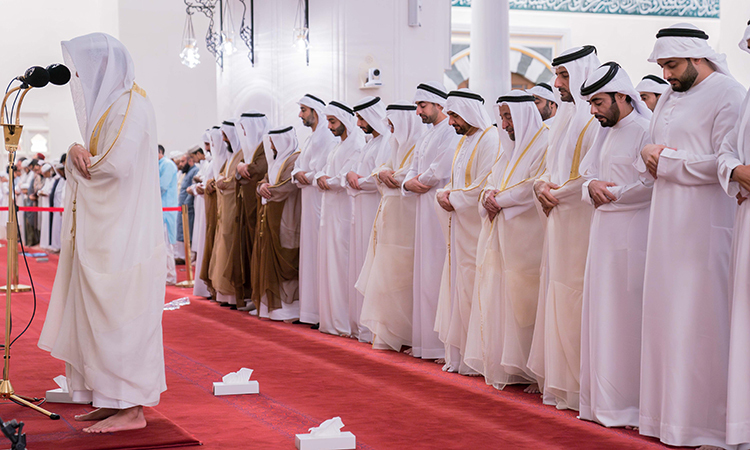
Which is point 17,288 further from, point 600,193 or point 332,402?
point 600,193

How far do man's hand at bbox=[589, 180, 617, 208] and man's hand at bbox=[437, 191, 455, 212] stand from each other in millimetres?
1495

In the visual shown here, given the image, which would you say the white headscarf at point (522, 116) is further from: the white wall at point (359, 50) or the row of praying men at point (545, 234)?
the white wall at point (359, 50)

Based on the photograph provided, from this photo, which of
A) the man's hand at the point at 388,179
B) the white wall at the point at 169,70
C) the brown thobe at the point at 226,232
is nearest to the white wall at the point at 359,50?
the brown thobe at the point at 226,232

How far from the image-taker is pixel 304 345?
Result: 649cm

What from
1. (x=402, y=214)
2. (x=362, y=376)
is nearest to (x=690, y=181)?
(x=362, y=376)

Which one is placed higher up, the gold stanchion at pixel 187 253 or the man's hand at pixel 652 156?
the man's hand at pixel 652 156

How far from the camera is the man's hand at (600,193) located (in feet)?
13.5

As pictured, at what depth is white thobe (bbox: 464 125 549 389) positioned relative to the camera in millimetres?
5004

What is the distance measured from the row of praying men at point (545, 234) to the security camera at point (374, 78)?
1.18 meters

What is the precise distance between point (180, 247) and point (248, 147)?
5450 millimetres

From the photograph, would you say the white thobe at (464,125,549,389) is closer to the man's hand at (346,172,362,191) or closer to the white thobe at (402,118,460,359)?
the white thobe at (402,118,460,359)

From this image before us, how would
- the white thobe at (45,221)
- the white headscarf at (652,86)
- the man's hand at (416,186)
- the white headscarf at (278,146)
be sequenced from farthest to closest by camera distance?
1. the white thobe at (45,221)
2. the white headscarf at (278,146)
3. the man's hand at (416,186)
4. the white headscarf at (652,86)

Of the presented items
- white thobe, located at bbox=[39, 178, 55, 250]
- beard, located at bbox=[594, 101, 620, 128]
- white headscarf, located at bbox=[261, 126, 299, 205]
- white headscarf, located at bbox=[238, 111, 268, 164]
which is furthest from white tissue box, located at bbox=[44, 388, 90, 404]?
white thobe, located at bbox=[39, 178, 55, 250]

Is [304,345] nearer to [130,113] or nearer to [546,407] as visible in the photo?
[546,407]
